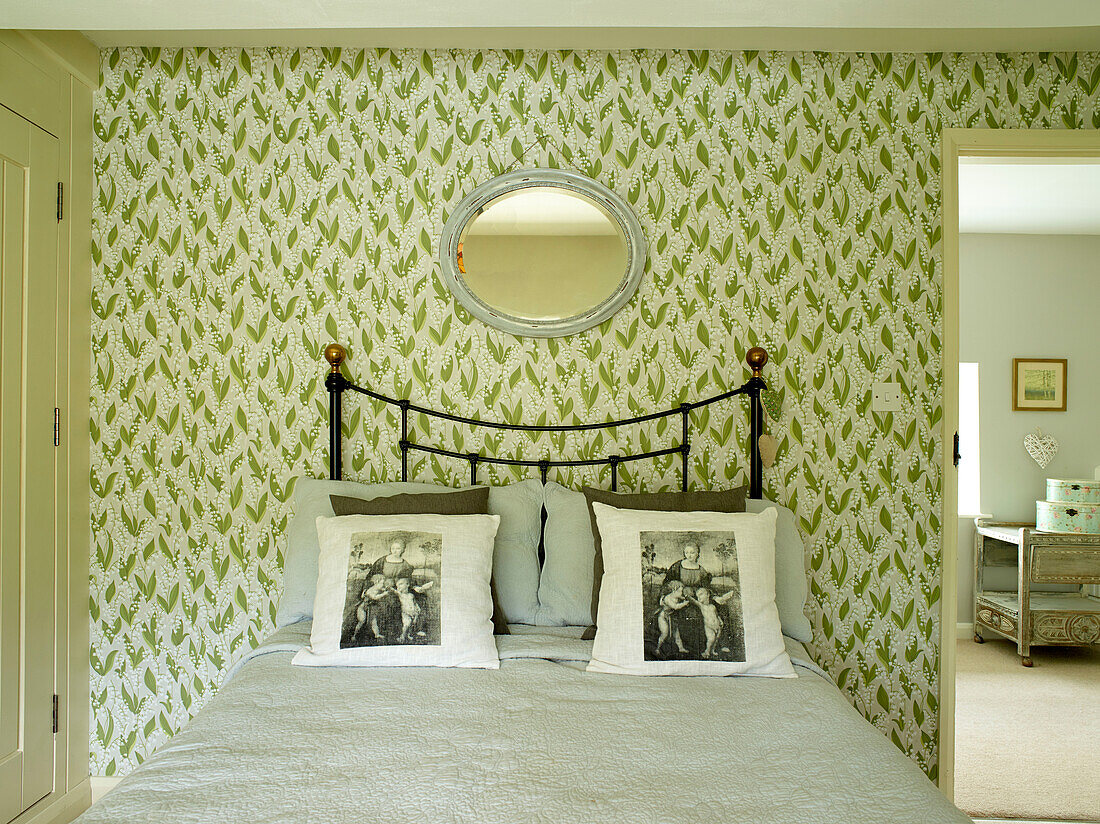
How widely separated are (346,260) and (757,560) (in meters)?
1.58

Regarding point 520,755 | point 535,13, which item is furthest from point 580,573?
point 535,13

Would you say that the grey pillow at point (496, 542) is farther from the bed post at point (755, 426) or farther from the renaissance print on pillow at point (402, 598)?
the bed post at point (755, 426)

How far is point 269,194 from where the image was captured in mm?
2518

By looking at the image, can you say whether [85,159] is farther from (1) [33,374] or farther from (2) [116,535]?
(2) [116,535]

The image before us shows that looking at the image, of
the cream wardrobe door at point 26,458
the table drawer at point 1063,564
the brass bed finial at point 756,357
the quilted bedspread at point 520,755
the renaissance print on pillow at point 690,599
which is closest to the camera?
the quilted bedspread at point 520,755

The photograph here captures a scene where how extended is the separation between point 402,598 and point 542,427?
807 mm

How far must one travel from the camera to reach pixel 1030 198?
12.8 feet

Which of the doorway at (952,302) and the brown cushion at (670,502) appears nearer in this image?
the brown cushion at (670,502)

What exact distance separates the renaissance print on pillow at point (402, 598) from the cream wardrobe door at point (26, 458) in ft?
3.04

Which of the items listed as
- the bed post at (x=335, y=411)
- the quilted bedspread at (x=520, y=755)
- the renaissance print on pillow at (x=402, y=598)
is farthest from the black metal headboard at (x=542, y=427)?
the quilted bedspread at (x=520, y=755)

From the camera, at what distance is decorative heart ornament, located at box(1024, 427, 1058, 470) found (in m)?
4.54

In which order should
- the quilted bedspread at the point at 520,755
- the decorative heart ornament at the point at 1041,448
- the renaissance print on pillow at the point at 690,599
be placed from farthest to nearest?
the decorative heart ornament at the point at 1041,448 < the renaissance print on pillow at the point at 690,599 < the quilted bedspread at the point at 520,755

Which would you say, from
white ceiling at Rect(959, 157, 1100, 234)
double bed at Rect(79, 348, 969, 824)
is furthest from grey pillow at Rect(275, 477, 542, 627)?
white ceiling at Rect(959, 157, 1100, 234)

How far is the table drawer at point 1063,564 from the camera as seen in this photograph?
4.09m
